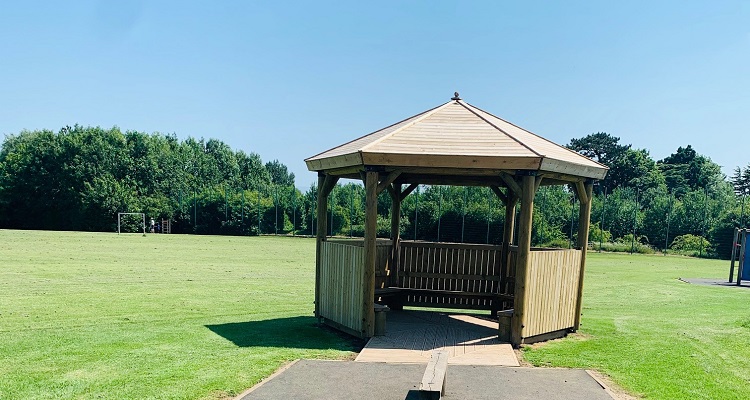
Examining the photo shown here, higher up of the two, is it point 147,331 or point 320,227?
point 320,227

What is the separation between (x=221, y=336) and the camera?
28.5ft

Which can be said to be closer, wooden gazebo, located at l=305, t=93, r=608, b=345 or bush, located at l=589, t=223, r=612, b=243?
wooden gazebo, located at l=305, t=93, r=608, b=345

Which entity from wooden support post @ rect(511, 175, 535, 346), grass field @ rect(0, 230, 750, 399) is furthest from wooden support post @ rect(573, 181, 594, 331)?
wooden support post @ rect(511, 175, 535, 346)

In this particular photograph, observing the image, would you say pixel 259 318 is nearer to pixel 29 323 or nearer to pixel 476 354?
pixel 29 323

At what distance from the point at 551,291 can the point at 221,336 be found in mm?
5354

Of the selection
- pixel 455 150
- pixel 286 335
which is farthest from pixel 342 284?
pixel 455 150

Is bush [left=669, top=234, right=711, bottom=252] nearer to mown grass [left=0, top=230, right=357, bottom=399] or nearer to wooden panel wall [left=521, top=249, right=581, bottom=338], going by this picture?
mown grass [left=0, top=230, right=357, bottom=399]

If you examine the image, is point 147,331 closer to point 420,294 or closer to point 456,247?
point 420,294

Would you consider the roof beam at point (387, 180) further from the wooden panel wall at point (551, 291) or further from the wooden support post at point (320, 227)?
the wooden panel wall at point (551, 291)

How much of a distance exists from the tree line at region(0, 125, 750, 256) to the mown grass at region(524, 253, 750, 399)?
22916 millimetres

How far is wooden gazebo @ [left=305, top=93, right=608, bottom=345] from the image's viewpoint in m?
8.16

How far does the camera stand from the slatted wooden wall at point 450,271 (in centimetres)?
1095

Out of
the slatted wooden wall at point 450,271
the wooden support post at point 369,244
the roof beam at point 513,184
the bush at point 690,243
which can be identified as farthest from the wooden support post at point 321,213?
the bush at point 690,243

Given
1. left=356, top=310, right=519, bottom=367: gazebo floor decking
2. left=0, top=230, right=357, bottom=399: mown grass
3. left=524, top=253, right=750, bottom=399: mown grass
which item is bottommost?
left=0, top=230, right=357, bottom=399: mown grass
